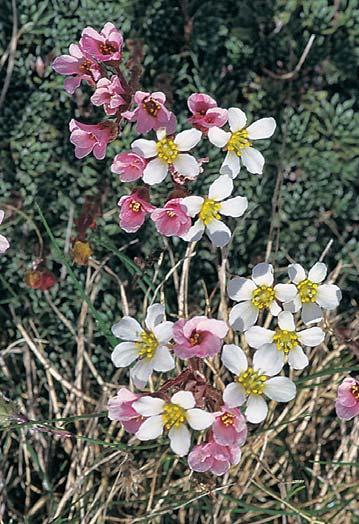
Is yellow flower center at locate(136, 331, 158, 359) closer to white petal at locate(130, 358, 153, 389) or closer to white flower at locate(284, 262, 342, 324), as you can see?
white petal at locate(130, 358, 153, 389)

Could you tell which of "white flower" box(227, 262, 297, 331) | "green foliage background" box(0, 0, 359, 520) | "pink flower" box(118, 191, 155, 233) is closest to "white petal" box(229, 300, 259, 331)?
"white flower" box(227, 262, 297, 331)

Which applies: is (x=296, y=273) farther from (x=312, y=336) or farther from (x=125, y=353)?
(x=125, y=353)

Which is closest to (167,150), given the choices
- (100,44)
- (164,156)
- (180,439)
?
(164,156)

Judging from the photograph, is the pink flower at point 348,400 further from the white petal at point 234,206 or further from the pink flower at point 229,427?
the white petal at point 234,206

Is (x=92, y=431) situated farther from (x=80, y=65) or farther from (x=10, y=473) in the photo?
→ (x=80, y=65)

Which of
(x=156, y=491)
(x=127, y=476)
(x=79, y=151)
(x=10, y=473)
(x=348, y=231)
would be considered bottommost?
(x=10, y=473)

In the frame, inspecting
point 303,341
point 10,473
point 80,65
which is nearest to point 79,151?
point 80,65
